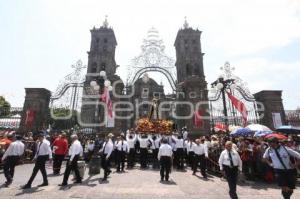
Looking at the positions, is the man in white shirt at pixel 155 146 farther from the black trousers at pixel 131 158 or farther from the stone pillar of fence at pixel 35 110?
the stone pillar of fence at pixel 35 110

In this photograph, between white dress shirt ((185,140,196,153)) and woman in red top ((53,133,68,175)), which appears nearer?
woman in red top ((53,133,68,175))

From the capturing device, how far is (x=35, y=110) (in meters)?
19.9

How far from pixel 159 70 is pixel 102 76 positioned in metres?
12.4

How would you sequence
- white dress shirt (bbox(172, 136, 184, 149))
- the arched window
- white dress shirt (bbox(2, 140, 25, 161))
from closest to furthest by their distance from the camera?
white dress shirt (bbox(2, 140, 25, 161)) → white dress shirt (bbox(172, 136, 184, 149)) → the arched window

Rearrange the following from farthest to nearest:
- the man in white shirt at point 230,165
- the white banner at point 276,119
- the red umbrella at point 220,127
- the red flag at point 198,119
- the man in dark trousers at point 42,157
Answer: the red umbrella at point 220,127 < the red flag at point 198,119 < the white banner at point 276,119 < the man in dark trousers at point 42,157 < the man in white shirt at point 230,165

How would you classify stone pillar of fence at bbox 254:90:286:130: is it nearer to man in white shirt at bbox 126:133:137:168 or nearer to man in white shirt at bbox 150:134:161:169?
man in white shirt at bbox 150:134:161:169

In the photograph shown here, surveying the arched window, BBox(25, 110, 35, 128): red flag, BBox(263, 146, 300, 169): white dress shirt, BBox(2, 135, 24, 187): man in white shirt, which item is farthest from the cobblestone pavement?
the arched window

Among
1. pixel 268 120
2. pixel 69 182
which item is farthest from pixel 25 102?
pixel 268 120

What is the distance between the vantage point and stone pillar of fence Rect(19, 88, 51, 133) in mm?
19328

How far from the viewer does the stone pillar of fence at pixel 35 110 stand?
1933 cm

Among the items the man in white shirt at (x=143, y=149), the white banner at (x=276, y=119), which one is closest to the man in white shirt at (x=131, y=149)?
the man in white shirt at (x=143, y=149)

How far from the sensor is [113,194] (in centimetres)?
742

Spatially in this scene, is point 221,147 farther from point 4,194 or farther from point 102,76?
point 4,194

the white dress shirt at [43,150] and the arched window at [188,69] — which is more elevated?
the arched window at [188,69]
